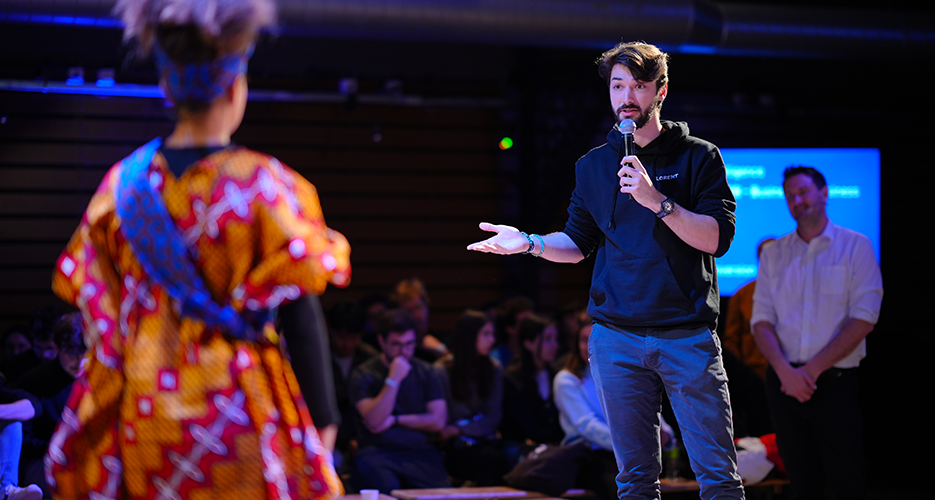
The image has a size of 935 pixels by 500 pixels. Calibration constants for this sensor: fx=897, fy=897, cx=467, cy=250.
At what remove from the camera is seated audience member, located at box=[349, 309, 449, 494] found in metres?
4.68

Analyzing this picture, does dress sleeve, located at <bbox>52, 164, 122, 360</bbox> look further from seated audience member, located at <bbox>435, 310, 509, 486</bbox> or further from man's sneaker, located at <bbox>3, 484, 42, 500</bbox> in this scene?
seated audience member, located at <bbox>435, 310, 509, 486</bbox>

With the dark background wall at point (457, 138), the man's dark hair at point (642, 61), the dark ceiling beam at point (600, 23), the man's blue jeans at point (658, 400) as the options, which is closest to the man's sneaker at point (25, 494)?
the man's blue jeans at point (658, 400)

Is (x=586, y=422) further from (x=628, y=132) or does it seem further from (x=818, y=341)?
(x=628, y=132)

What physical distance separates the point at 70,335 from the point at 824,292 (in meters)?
3.37

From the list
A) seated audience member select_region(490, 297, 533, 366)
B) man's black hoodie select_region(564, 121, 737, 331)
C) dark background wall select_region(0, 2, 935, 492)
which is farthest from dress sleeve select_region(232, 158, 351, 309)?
dark background wall select_region(0, 2, 935, 492)

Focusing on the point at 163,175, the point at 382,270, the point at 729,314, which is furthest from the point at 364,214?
the point at 163,175

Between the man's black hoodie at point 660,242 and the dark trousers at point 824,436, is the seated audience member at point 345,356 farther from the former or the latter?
the man's black hoodie at point 660,242

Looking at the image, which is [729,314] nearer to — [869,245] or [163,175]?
[869,245]

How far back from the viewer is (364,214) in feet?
26.7

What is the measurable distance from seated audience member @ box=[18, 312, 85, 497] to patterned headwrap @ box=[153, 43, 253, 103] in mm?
3199

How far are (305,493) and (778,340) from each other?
292 cm

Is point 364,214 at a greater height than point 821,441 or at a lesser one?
greater

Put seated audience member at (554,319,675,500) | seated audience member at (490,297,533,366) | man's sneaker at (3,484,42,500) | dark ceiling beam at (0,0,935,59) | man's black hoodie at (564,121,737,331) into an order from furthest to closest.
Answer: seated audience member at (490,297,533,366) < dark ceiling beam at (0,0,935,59) < seated audience member at (554,319,675,500) < man's sneaker at (3,484,42,500) < man's black hoodie at (564,121,737,331)

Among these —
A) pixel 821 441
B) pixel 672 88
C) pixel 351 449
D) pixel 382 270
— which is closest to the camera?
A: pixel 821 441
